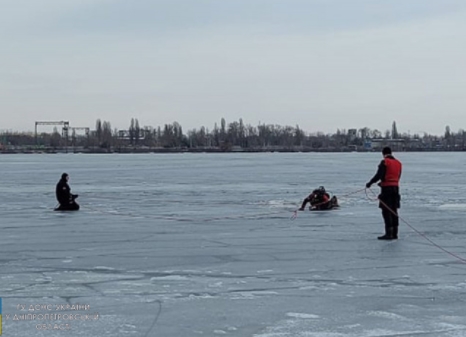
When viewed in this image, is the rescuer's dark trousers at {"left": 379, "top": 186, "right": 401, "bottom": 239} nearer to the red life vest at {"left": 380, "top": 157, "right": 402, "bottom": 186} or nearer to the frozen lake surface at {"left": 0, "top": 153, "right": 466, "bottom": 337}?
the red life vest at {"left": 380, "top": 157, "right": 402, "bottom": 186}

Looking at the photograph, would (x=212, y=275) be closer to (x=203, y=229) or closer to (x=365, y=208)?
(x=203, y=229)

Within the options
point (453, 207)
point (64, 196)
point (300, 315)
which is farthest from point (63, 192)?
point (300, 315)

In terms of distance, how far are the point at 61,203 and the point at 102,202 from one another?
3499mm

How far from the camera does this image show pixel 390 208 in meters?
12.6

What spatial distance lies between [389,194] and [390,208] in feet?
1.07

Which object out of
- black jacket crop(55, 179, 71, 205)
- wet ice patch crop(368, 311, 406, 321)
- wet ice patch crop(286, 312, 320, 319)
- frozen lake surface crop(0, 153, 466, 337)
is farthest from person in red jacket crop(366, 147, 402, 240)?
black jacket crop(55, 179, 71, 205)

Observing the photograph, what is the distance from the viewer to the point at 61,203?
1928cm

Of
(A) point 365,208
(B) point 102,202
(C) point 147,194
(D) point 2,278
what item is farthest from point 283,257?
(C) point 147,194

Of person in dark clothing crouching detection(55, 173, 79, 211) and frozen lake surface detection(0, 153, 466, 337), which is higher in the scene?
person in dark clothing crouching detection(55, 173, 79, 211)

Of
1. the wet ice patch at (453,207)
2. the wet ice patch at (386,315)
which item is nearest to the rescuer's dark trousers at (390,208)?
the wet ice patch at (386,315)

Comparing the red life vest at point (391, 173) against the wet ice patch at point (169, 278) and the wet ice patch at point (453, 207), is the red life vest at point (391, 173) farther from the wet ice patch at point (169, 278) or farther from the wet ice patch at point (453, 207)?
the wet ice patch at point (453, 207)

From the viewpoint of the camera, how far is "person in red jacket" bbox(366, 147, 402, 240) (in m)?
12.7

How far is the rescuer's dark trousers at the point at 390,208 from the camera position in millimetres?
12680

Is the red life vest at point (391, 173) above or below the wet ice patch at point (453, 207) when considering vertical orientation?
above
